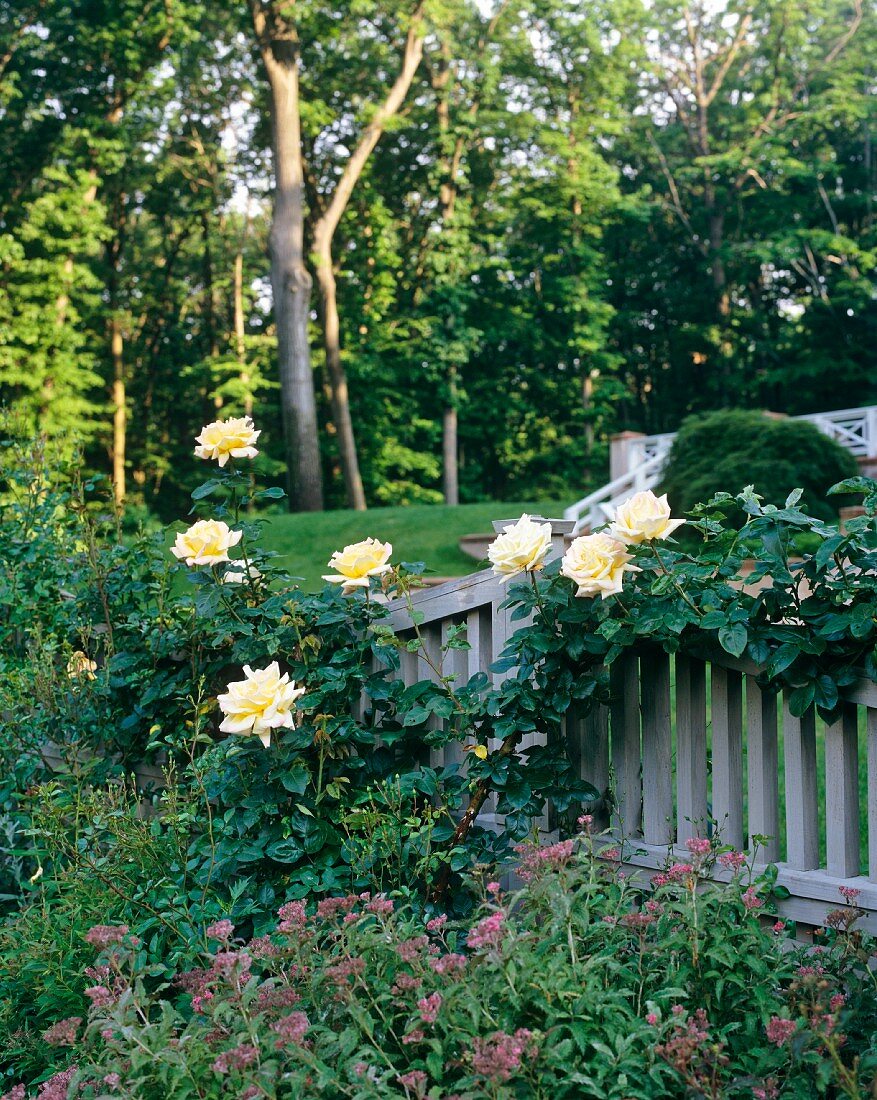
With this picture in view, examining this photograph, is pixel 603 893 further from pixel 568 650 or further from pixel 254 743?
pixel 254 743

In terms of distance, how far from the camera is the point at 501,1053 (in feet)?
5.90

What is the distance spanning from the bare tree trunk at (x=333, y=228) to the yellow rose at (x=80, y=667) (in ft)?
39.6

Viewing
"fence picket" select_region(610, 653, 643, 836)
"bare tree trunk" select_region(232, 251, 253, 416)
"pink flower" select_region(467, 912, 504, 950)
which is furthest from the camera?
"bare tree trunk" select_region(232, 251, 253, 416)

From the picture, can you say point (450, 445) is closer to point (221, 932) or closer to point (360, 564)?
point (360, 564)

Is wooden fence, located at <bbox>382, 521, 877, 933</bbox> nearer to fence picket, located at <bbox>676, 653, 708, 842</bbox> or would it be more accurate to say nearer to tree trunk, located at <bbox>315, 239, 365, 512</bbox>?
fence picket, located at <bbox>676, 653, 708, 842</bbox>

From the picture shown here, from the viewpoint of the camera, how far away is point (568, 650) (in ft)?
9.62

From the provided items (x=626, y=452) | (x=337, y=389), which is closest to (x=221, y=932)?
(x=626, y=452)

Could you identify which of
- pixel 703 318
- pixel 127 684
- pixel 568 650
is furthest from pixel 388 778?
pixel 703 318

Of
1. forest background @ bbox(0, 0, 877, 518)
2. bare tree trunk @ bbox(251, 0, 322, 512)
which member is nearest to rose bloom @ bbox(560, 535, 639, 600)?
bare tree trunk @ bbox(251, 0, 322, 512)

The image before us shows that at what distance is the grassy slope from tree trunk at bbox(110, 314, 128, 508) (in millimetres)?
8216

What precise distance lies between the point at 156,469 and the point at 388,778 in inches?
769

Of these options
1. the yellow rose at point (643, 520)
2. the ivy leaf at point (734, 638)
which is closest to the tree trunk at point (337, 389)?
the yellow rose at point (643, 520)

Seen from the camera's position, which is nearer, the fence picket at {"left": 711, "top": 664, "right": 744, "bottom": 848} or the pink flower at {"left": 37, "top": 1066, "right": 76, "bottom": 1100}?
the pink flower at {"left": 37, "top": 1066, "right": 76, "bottom": 1100}

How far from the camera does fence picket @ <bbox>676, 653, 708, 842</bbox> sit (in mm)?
3016
